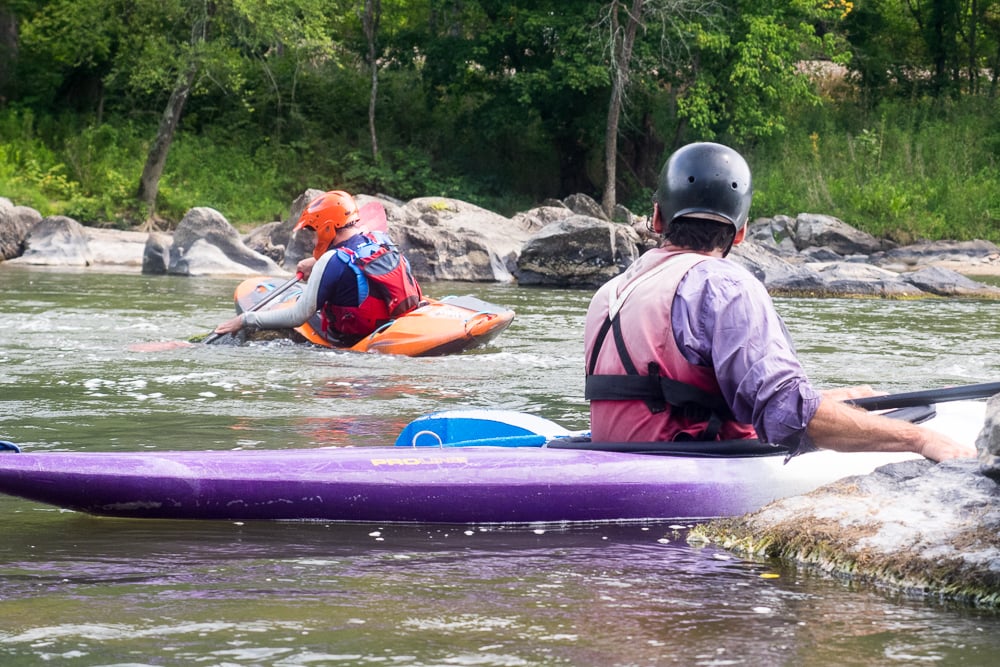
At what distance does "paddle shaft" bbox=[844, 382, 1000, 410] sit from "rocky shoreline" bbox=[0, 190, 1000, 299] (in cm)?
1124

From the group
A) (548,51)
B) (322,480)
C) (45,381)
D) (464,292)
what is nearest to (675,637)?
(322,480)

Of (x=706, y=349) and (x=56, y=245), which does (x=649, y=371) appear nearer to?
(x=706, y=349)

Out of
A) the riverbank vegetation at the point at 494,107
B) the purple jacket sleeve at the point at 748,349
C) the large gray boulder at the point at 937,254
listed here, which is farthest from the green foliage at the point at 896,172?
the purple jacket sleeve at the point at 748,349

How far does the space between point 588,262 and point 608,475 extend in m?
12.6

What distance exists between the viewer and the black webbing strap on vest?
11.8 ft

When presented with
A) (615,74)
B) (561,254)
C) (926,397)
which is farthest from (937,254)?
(926,397)

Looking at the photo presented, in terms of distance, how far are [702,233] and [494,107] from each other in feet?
73.7

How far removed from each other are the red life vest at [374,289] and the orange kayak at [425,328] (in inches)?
2.8

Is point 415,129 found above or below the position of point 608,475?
above

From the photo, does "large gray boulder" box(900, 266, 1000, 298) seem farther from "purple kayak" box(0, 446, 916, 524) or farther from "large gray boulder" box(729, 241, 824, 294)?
"purple kayak" box(0, 446, 916, 524)

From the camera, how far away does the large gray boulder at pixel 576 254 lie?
1625cm

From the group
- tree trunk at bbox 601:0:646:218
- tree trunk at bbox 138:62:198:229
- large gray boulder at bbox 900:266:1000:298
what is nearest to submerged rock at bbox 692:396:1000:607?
large gray boulder at bbox 900:266:1000:298

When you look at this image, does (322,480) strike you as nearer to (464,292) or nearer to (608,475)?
(608,475)

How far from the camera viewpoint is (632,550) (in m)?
3.60
